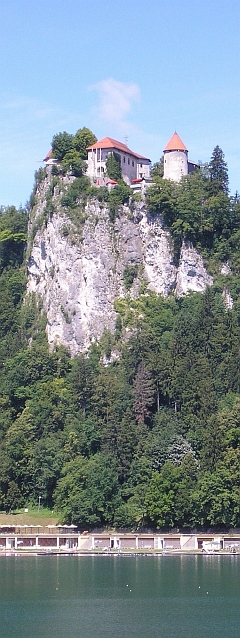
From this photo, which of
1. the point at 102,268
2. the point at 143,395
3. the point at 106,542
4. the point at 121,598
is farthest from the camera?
the point at 102,268

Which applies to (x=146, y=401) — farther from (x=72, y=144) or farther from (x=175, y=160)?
(x=72, y=144)

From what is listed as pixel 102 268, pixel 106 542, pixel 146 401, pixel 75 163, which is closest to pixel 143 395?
pixel 146 401

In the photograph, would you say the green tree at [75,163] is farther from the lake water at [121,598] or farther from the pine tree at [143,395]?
the lake water at [121,598]

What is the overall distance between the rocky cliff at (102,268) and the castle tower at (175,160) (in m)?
5.01

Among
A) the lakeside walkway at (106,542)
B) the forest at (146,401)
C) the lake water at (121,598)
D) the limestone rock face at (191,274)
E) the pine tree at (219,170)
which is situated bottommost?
the lake water at (121,598)

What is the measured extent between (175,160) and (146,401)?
85.4 feet

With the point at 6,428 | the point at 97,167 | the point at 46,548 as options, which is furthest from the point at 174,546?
the point at 97,167

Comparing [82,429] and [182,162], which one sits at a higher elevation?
[182,162]

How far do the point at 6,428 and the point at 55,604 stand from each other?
38844mm

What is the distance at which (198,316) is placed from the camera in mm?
100188

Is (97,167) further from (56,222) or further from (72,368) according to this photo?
(72,368)

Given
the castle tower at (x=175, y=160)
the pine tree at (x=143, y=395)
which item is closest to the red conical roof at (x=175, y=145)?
the castle tower at (x=175, y=160)

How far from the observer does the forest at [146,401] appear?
86.4 metres

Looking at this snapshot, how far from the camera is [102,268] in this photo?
107m
